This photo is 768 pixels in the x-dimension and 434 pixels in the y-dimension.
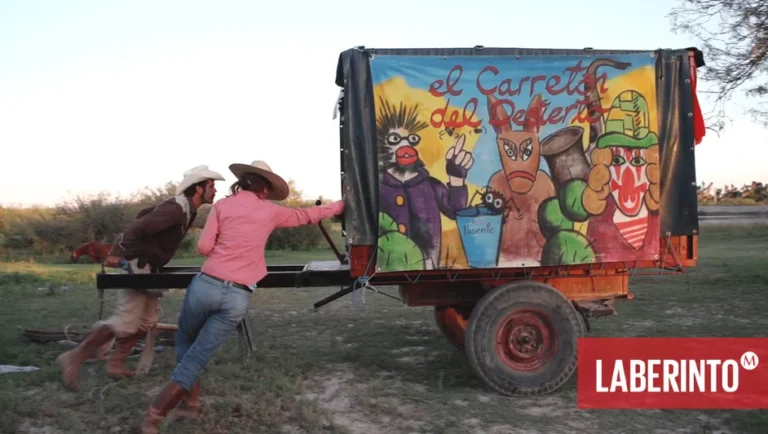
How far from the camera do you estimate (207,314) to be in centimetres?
502

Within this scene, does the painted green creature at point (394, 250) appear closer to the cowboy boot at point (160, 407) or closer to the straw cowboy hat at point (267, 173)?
the straw cowboy hat at point (267, 173)

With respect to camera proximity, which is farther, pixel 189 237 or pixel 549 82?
pixel 189 237

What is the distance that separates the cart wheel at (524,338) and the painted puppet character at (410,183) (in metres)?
0.72

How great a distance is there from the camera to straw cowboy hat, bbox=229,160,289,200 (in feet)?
17.3

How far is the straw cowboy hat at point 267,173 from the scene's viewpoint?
17.3 ft

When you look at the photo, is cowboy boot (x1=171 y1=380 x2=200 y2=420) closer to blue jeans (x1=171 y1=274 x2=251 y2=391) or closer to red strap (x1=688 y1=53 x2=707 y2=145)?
blue jeans (x1=171 y1=274 x2=251 y2=391)

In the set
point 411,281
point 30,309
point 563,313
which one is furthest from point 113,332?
point 30,309

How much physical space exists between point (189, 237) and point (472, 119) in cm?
2044

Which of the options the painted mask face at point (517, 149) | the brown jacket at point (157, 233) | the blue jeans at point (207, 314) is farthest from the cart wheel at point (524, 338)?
the brown jacket at point (157, 233)

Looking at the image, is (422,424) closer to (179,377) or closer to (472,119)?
(179,377)

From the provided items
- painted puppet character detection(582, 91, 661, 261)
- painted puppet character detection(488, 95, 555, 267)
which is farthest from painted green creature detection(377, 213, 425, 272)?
painted puppet character detection(582, 91, 661, 261)

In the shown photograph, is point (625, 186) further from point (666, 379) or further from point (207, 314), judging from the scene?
point (207, 314)

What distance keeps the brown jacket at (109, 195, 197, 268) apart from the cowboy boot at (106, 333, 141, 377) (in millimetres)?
739

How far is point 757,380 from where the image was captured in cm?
643
